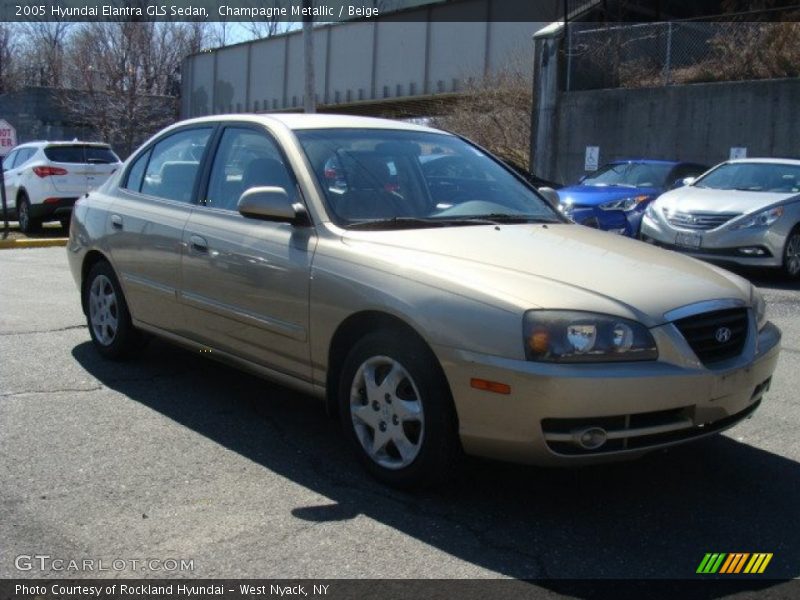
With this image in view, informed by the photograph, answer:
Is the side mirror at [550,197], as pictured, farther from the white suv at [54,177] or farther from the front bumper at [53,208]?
the front bumper at [53,208]

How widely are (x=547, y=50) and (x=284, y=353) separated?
63.2ft

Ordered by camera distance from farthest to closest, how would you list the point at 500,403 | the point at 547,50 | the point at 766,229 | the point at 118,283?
the point at 547,50 → the point at 766,229 → the point at 118,283 → the point at 500,403

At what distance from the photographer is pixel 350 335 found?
4188 mm

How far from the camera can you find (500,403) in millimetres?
3549

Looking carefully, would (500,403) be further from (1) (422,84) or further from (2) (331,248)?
(1) (422,84)

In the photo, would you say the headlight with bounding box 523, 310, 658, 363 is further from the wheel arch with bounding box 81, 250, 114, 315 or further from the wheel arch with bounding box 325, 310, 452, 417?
the wheel arch with bounding box 81, 250, 114, 315

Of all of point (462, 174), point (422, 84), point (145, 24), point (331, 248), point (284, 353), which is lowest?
point (284, 353)

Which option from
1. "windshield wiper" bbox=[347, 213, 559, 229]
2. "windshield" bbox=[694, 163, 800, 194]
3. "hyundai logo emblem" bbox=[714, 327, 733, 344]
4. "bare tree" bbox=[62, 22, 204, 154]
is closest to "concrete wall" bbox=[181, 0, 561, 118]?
"bare tree" bbox=[62, 22, 204, 154]

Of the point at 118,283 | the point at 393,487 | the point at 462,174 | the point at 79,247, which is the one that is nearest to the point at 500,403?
the point at 393,487

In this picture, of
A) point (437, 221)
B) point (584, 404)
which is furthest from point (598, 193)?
point (584, 404)

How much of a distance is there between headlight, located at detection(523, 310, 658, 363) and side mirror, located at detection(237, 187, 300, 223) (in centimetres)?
144

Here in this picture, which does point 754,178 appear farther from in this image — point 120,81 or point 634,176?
point 120,81

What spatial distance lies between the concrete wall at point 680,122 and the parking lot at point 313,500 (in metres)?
15.0

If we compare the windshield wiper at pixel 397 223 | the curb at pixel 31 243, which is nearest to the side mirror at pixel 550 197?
the windshield wiper at pixel 397 223
